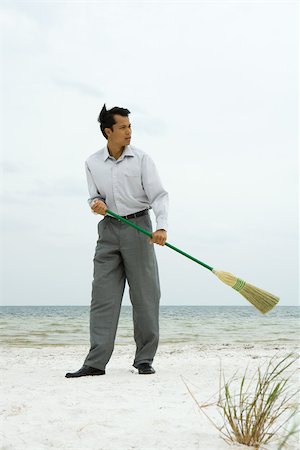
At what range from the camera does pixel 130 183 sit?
403cm

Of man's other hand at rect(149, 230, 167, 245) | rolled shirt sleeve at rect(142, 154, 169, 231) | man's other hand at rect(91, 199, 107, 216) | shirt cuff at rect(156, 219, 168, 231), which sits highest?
rolled shirt sleeve at rect(142, 154, 169, 231)

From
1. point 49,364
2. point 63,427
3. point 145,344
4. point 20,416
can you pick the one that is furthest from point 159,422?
point 49,364

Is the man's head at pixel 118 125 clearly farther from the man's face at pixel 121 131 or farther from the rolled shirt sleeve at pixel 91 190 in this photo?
the rolled shirt sleeve at pixel 91 190

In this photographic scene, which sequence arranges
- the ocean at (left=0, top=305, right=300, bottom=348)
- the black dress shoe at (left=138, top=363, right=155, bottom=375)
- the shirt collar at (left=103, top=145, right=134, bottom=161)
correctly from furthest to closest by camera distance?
the ocean at (left=0, top=305, right=300, bottom=348) < the shirt collar at (left=103, top=145, right=134, bottom=161) < the black dress shoe at (left=138, top=363, right=155, bottom=375)

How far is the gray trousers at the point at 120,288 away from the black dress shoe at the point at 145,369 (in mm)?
31

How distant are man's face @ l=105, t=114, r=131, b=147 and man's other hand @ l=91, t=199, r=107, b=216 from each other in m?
0.43

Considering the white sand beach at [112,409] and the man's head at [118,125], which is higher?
the man's head at [118,125]

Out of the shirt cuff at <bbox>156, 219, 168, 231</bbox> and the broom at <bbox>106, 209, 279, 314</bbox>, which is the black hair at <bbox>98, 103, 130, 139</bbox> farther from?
the shirt cuff at <bbox>156, 219, 168, 231</bbox>

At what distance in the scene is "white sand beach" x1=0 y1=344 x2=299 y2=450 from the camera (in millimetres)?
2342

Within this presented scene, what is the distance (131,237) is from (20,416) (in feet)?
5.07

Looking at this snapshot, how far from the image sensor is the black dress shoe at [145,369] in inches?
156

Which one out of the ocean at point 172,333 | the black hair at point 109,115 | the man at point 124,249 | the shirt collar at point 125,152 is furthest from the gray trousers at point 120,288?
the ocean at point 172,333

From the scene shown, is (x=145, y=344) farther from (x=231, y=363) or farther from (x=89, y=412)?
(x=89, y=412)

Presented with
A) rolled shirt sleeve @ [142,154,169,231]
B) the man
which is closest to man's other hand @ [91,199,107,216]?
the man
